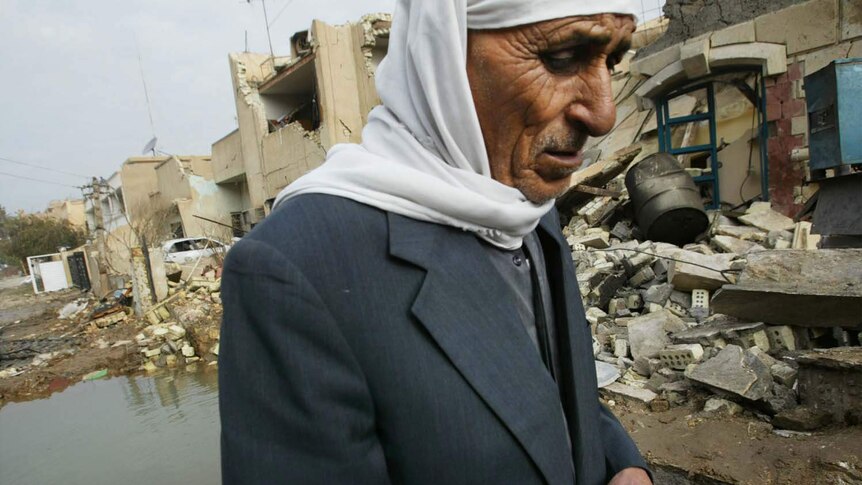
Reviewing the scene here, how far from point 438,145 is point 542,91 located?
24 centimetres

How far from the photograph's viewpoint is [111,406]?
7.44 m

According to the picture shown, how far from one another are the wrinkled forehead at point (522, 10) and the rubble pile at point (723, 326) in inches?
131

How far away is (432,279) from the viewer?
2.86ft

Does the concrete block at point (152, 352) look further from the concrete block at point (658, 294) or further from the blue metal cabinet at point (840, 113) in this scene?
the blue metal cabinet at point (840, 113)

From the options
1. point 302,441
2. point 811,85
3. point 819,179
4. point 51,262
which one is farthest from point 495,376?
point 51,262

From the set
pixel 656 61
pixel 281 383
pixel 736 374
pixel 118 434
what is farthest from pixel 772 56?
pixel 118 434

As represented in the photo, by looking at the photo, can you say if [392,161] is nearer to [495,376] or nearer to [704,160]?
[495,376]

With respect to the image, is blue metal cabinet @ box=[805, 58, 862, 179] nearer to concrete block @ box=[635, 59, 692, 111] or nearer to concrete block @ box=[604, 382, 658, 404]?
concrete block @ box=[604, 382, 658, 404]

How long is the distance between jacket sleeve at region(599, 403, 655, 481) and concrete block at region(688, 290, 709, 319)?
174 inches

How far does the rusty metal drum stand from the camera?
7.13 m

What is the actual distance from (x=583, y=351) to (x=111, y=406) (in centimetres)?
855

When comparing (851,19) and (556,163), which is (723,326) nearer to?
(556,163)

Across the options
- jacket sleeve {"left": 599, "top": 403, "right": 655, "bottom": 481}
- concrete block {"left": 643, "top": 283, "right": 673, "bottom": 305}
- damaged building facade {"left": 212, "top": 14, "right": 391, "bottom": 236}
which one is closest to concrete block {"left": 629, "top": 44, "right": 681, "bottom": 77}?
concrete block {"left": 643, "top": 283, "right": 673, "bottom": 305}

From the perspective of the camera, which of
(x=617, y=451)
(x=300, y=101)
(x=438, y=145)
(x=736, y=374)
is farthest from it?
(x=300, y=101)
